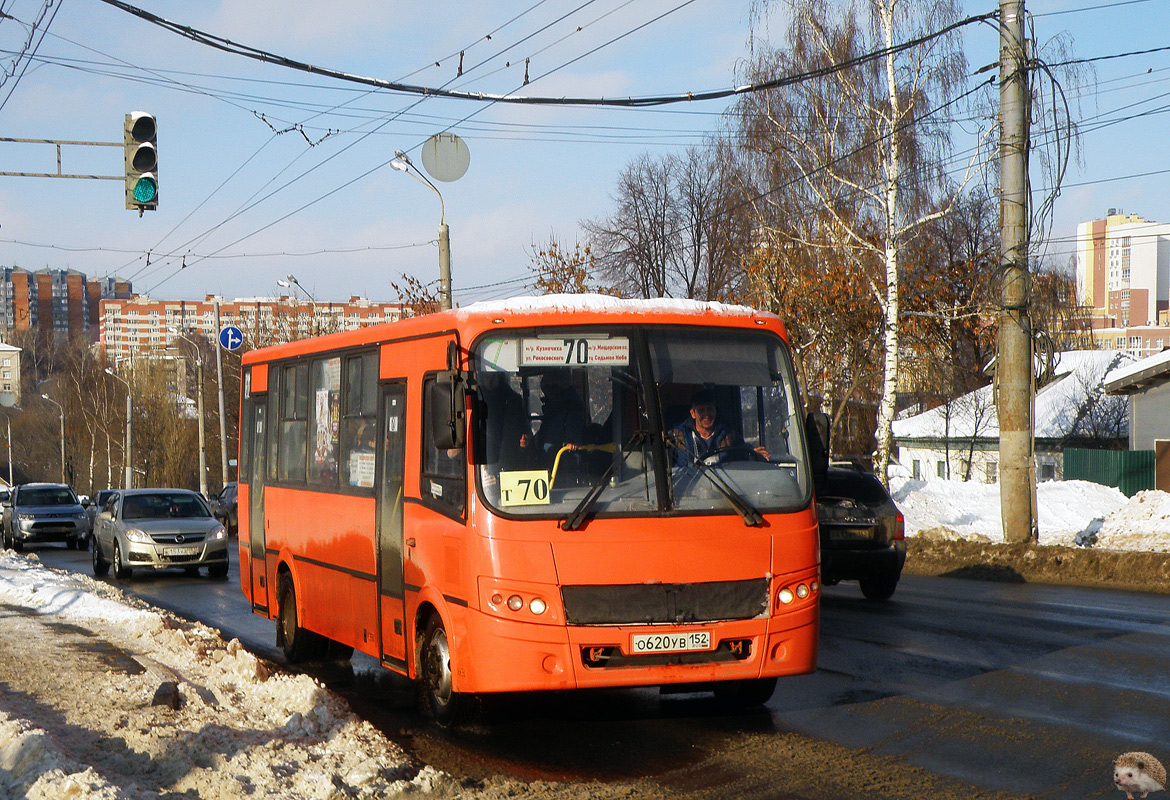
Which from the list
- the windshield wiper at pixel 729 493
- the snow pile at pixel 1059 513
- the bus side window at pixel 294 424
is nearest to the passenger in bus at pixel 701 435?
the windshield wiper at pixel 729 493

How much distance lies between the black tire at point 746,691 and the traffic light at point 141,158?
32.2 feet

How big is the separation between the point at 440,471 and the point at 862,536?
858 centimetres

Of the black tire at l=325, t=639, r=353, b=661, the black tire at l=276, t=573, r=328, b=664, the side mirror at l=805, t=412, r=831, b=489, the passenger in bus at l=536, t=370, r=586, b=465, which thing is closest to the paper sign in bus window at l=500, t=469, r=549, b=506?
the passenger in bus at l=536, t=370, r=586, b=465

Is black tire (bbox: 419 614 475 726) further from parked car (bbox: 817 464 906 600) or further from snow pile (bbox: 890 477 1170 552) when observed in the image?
snow pile (bbox: 890 477 1170 552)

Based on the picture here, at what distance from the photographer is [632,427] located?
7.57 metres

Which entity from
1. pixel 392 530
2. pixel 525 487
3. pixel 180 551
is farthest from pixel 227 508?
pixel 525 487

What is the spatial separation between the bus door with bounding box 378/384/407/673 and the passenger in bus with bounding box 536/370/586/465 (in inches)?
56.7

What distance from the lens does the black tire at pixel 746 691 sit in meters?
8.44

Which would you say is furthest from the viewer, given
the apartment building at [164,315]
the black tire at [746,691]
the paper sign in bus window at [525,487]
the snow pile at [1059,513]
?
the apartment building at [164,315]

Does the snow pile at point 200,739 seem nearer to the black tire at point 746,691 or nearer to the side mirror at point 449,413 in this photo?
the side mirror at point 449,413

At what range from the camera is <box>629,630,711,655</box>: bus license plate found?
727 cm

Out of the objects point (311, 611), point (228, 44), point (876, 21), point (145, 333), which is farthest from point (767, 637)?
point (145, 333)

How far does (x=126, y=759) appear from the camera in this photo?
22.0 feet

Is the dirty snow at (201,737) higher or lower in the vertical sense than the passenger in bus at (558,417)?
lower
